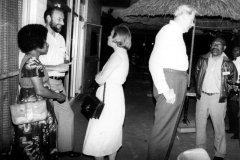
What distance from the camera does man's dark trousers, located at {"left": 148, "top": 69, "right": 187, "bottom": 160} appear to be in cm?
324

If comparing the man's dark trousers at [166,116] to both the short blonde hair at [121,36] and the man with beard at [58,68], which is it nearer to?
the short blonde hair at [121,36]

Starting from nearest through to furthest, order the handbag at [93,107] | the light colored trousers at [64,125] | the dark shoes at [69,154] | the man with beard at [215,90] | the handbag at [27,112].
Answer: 1. the handbag at [27,112]
2. the handbag at [93,107]
3. the light colored trousers at [64,125]
4. the dark shoes at [69,154]
5. the man with beard at [215,90]

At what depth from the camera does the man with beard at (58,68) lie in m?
3.43

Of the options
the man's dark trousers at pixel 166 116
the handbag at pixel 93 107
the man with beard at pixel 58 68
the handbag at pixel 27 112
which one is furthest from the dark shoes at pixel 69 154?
the handbag at pixel 27 112

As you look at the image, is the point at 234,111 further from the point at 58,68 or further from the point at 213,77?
the point at 58,68

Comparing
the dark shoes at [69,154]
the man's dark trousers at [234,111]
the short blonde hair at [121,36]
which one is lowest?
the dark shoes at [69,154]

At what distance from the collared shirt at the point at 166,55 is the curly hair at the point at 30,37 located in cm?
138

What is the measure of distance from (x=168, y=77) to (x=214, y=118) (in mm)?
1494

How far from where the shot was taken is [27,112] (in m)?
2.67

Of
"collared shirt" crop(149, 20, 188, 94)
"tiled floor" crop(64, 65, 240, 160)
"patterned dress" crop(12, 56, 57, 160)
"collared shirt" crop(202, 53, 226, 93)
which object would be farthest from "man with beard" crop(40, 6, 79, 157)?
"collared shirt" crop(202, 53, 226, 93)

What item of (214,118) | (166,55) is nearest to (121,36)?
(166,55)

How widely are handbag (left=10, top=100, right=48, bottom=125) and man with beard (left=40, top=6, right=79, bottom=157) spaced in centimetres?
75

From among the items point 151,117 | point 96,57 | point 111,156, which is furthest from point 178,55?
point 96,57

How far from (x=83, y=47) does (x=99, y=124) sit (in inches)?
204
